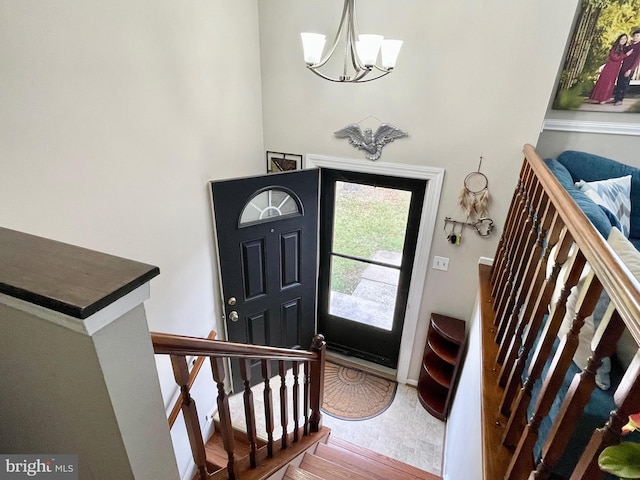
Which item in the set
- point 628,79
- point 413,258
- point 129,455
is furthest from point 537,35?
point 129,455

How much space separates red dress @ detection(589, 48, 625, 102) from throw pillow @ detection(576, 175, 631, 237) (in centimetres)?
56

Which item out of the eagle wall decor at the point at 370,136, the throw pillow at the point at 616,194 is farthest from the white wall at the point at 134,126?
the throw pillow at the point at 616,194

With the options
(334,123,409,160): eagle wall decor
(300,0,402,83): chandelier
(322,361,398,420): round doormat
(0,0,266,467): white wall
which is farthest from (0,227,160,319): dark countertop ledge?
(322,361,398,420): round doormat

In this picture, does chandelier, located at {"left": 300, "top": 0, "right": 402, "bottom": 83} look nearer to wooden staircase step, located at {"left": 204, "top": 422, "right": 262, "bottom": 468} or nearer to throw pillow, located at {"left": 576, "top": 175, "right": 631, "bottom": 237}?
throw pillow, located at {"left": 576, "top": 175, "right": 631, "bottom": 237}

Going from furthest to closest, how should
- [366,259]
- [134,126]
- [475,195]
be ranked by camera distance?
[366,259]
[475,195]
[134,126]

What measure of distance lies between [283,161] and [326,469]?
2.27m

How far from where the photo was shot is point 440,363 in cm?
290

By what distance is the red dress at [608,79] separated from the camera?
2059 millimetres

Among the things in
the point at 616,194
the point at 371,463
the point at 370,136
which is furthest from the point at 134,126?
the point at 616,194

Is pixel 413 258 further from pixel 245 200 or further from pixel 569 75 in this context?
pixel 569 75

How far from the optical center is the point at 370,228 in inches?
114

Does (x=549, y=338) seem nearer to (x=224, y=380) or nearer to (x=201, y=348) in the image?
(x=201, y=348)

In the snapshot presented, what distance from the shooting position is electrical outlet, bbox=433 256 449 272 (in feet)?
8.49

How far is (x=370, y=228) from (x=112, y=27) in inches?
84.9
